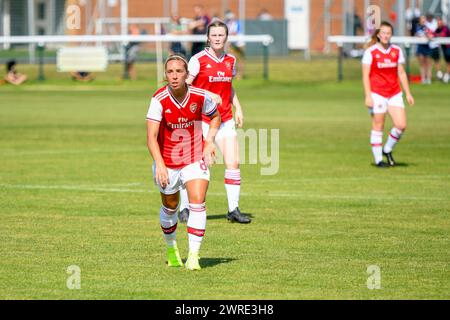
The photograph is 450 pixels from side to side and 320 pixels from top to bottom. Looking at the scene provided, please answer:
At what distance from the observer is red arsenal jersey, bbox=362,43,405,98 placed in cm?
1848

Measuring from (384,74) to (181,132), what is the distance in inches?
374

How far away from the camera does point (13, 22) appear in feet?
180

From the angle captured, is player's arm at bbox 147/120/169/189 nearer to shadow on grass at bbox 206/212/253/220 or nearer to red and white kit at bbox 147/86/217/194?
red and white kit at bbox 147/86/217/194

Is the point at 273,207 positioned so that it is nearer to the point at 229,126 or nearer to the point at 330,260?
the point at 229,126

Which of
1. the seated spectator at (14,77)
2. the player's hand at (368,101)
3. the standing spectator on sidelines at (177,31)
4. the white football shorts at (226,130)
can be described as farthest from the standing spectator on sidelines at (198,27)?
the white football shorts at (226,130)

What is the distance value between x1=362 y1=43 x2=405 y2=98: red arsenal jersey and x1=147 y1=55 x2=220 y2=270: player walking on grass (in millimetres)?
9215

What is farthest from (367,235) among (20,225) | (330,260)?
(20,225)

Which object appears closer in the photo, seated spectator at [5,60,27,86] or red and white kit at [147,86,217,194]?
red and white kit at [147,86,217,194]

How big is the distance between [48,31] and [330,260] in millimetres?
46809

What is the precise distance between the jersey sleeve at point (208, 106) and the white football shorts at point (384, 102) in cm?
929

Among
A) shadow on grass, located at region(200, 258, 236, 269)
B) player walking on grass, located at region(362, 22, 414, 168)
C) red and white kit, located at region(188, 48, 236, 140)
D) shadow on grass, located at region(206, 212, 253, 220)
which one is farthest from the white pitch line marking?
shadow on grass, located at region(200, 258, 236, 269)

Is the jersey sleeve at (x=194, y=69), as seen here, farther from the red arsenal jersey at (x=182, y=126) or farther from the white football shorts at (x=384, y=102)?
the white football shorts at (x=384, y=102)

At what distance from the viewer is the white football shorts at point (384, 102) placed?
18578 millimetres
